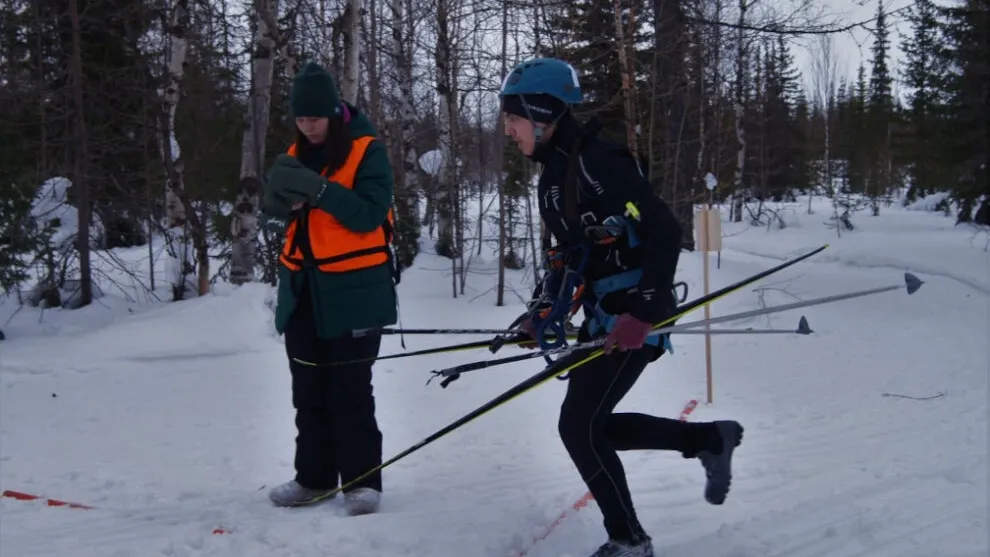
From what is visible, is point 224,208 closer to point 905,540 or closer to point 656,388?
point 656,388

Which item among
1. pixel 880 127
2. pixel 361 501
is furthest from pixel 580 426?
pixel 880 127

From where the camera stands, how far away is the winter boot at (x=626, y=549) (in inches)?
114

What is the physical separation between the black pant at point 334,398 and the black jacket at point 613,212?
1.17 meters

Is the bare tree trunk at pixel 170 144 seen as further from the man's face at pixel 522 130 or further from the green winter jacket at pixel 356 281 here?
the man's face at pixel 522 130

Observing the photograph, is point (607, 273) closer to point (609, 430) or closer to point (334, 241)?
point (609, 430)

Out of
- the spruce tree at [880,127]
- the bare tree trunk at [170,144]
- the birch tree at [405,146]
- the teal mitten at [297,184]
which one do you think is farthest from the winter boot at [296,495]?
the spruce tree at [880,127]

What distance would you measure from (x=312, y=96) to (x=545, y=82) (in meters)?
1.10

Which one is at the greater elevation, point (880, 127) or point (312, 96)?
point (880, 127)

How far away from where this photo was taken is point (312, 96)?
3.50 m

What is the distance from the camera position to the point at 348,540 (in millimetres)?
3213

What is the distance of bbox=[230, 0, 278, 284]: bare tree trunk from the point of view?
29.3ft

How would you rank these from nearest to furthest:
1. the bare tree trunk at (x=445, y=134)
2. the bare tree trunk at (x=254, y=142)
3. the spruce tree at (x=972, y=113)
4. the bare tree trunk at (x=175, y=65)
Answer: the bare tree trunk at (x=254, y=142) < the bare tree trunk at (x=175, y=65) < the bare tree trunk at (x=445, y=134) < the spruce tree at (x=972, y=113)

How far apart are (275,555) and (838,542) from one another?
2109mm

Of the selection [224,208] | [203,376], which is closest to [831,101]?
[224,208]
